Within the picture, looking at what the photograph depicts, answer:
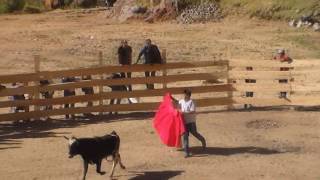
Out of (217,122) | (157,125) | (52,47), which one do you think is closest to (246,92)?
(217,122)

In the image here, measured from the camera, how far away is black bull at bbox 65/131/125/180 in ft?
40.3

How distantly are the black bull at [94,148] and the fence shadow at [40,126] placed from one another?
3.64m

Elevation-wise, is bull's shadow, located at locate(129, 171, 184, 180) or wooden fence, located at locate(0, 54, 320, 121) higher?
wooden fence, located at locate(0, 54, 320, 121)

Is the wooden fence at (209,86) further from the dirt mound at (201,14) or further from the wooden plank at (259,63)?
the dirt mound at (201,14)

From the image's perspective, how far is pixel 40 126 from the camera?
1769cm

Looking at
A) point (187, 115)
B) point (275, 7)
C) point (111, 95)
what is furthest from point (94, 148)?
point (275, 7)

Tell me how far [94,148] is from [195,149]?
3.29 meters

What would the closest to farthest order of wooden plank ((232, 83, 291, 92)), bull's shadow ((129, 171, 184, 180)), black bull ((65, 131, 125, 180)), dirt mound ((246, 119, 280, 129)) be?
black bull ((65, 131, 125, 180)) → bull's shadow ((129, 171, 184, 180)) → dirt mound ((246, 119, 280, 129)) → wooden plank ((232, 83, 291, 92))

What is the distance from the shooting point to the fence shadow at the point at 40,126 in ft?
54.0

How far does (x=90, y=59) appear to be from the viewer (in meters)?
28.7

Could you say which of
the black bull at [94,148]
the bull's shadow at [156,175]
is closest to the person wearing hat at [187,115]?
the bull's shadow at [156,175]

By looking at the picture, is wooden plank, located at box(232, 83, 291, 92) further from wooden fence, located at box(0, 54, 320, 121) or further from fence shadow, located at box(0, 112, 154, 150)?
fence shadow, located at box(0, 112, 154, 150)

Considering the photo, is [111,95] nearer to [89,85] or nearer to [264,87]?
[89,85]

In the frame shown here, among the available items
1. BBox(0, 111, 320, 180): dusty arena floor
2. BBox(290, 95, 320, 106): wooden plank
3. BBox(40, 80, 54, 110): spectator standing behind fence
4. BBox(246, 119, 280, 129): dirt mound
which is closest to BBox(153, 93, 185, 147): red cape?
BBox(0, 111, 320, 180): dusty arena floor
